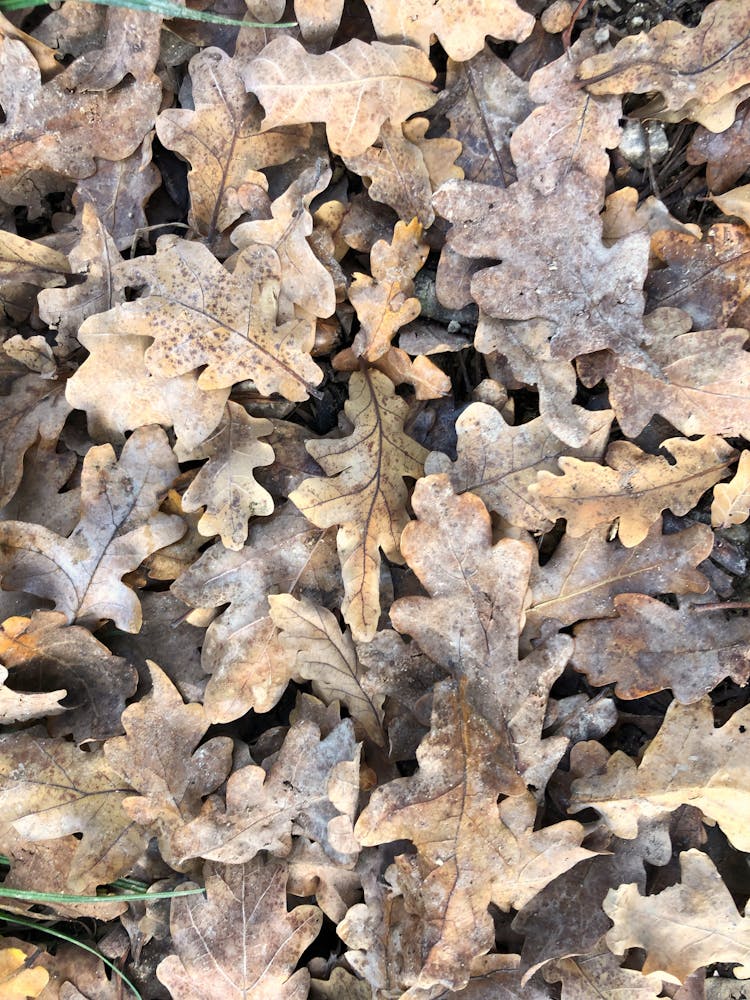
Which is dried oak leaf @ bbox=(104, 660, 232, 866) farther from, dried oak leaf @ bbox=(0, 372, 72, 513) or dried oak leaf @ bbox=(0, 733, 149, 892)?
dried oak leaf @ bbox=(0, 372, 72, 513)

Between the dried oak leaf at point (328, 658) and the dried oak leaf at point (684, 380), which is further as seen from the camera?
the dried oak leaf at point (328, 658)

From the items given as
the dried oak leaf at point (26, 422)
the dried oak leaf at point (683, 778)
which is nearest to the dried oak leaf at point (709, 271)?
the dried oak leaf at point (683, 778)

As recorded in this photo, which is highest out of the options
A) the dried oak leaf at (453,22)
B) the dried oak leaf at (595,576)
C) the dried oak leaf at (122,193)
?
the dried oak leaf at (453,22)

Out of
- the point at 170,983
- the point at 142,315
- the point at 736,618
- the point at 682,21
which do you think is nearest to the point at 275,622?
the point at 142,315

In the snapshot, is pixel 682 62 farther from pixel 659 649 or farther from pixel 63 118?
pixel 63 118

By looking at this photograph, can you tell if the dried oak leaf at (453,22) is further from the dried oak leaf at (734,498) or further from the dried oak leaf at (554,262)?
the dried oak leaf at (734,498)

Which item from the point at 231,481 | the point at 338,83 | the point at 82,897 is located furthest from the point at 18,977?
the point at 338,83
